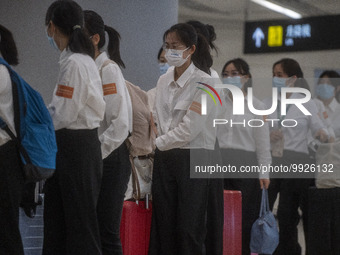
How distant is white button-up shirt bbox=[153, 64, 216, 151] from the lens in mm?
3691

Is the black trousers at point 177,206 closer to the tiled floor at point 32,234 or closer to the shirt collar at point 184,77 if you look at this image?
the shirt collar at point 184,77

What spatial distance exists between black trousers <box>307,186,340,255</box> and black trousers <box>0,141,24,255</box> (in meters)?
2.56

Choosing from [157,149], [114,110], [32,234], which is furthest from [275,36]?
[114,110]

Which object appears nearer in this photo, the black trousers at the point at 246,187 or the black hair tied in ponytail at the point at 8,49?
the black hair tied in ponytail at the point at 8,49

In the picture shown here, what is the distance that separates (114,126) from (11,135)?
30.4 inches

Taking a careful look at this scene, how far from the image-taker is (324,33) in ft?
23.9

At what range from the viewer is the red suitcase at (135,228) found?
154 inches

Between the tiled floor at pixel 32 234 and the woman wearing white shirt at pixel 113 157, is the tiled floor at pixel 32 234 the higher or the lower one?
the lower one

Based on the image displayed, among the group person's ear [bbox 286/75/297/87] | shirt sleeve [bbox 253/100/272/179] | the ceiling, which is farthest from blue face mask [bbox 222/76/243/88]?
the ceiling

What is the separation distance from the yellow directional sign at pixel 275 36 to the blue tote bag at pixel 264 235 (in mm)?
3101

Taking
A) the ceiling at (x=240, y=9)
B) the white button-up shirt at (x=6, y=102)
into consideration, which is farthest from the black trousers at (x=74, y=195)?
the ceiling at (x=240, y=9)

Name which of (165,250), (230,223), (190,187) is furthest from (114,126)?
(230,223)

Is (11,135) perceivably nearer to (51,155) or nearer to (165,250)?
(51,155)

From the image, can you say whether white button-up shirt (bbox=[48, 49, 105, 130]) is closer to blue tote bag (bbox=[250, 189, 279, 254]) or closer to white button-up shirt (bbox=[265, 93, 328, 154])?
blue tote bag (bbox=[250, 189, 279, 254])
